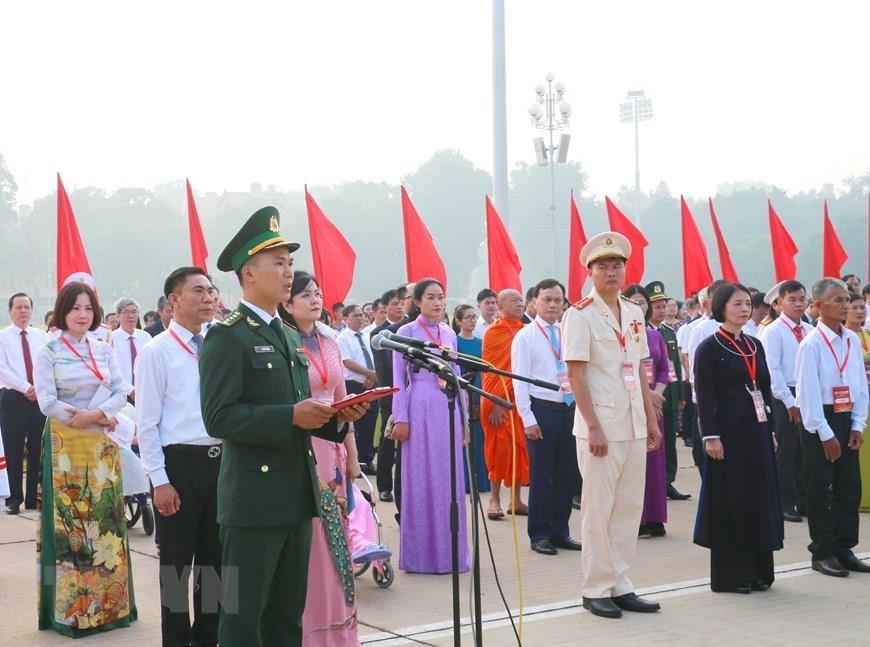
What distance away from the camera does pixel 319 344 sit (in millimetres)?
5684

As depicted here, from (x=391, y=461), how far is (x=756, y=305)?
4414 mm

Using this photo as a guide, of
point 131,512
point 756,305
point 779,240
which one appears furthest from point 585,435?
point 779,240

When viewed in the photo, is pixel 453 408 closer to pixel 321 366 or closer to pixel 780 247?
pixel 321 366

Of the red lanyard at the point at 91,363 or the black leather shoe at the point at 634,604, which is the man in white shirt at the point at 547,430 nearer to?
the black leather shoe at the point at 634,604

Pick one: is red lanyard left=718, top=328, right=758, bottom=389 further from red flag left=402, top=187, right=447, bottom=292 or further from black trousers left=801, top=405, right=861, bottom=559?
red flag left=402, top=187, right=447, bottom=292

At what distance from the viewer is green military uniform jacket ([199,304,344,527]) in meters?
3.79

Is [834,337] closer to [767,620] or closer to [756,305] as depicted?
[767,620]

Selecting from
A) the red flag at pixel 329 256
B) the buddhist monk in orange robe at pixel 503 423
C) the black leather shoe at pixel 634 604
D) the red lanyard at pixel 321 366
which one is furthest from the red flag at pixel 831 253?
the red lanyard at pixel 321 366

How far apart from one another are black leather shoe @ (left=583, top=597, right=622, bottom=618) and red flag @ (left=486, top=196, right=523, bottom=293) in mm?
7547

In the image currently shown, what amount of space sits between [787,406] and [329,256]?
5822 millimetres

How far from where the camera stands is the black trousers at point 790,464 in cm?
944

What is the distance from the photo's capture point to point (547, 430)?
8.33 m

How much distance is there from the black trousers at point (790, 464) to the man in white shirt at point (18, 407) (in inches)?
280

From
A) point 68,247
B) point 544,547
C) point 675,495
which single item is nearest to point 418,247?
point 675,495
